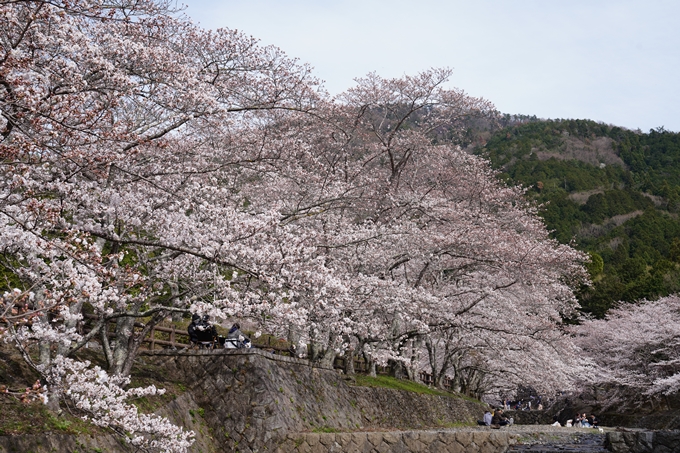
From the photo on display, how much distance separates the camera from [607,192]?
60688 millimetres

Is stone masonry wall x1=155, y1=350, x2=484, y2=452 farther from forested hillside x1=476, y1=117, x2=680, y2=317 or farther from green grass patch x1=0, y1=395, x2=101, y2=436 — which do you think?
forested hillside x1=476, y1=117, x2=680, y2=317

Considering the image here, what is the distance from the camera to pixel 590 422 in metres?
30.2

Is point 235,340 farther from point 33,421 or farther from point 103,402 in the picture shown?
point 103,402

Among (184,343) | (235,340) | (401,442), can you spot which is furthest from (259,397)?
(401,442)

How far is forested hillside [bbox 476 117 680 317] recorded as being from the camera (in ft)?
145

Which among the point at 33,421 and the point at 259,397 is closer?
the point at 33,421


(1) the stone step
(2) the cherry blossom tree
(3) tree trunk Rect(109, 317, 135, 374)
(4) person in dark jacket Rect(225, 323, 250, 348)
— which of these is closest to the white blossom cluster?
(3) tree trunk Rect(109, 317, 135, 374)

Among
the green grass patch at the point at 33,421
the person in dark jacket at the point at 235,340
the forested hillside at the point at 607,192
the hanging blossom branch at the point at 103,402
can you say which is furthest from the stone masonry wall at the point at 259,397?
the forested hillside at the point at 607,192

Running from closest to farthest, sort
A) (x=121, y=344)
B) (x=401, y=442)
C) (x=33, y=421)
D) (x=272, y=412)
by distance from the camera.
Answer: (x=33, y=421) < (x=121, y=344) < (x=272, y=412) < (x=401, y=442)

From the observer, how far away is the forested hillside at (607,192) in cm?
4431

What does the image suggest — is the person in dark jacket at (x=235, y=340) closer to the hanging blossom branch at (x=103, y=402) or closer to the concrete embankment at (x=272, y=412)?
the concrete embankment at (x=272, y=412)

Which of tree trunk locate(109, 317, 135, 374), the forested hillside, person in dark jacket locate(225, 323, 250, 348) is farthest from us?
the forested hillside

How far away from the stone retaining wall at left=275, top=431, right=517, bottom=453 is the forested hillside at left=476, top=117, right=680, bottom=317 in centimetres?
2709

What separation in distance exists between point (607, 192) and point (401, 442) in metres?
56.0
